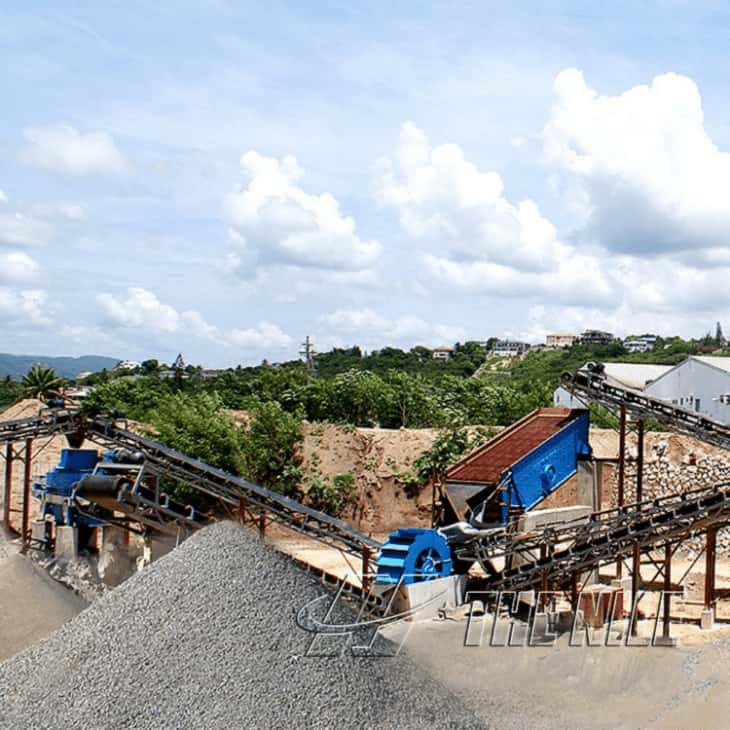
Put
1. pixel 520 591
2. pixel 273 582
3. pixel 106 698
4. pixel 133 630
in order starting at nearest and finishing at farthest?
pixel 106 698
pixel 133 630
pixel 273 582
pixel 520 591

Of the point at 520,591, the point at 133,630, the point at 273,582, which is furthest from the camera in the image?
the point at 520,591

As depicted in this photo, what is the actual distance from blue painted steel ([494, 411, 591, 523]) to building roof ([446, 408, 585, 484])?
184 millimetres

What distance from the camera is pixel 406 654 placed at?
13883 mm

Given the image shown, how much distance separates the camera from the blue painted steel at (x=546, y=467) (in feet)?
62.2

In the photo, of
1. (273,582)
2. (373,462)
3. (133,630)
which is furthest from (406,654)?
(373,462)

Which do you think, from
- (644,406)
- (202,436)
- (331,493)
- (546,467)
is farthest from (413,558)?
(202,436)

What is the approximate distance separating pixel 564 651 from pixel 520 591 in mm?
2848

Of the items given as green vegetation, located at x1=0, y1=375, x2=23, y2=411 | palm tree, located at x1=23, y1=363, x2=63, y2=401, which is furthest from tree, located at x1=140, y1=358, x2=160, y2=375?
palm tree, located at x1=23, y1=363, x2=63, y2=401

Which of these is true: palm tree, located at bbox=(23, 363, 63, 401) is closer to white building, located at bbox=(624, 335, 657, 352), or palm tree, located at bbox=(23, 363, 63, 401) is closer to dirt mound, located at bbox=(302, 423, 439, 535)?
dirt mound, located at bbox=(302, 423, 439, 535)

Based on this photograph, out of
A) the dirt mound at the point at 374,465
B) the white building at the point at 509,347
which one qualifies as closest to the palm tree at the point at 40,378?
the dirt mound at the point at 374,465

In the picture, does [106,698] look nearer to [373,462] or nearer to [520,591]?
[520,591]

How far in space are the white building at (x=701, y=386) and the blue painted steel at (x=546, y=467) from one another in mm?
16509

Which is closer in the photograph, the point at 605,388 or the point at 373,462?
the point at 605,388

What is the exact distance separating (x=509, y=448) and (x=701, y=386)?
67.6ft
